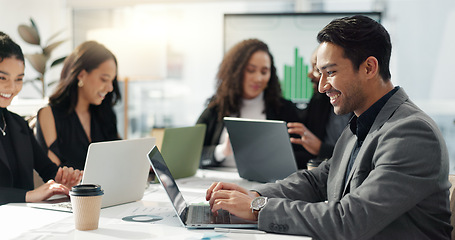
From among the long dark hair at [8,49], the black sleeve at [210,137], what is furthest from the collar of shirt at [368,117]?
the long dark hair at [8,49]

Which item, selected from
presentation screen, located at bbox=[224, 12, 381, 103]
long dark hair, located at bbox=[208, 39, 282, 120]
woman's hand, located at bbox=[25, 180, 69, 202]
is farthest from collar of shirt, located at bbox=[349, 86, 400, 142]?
presentation screen, located at bbox=[224, 12, 381, 103]

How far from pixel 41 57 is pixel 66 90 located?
1483 mm

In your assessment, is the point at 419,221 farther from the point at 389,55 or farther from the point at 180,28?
→ the point at 180,28

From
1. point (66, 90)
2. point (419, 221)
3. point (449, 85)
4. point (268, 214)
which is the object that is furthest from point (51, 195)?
point (449, 85)

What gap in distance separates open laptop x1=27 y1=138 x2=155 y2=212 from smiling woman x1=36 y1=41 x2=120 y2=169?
959mm

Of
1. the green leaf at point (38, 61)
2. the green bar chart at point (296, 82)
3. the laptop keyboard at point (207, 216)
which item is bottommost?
the laptop keyboard at point (207, 216)

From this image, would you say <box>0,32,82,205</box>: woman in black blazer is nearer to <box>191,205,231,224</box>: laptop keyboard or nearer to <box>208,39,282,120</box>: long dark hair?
<box>191,205,231,224</box>: laptop keyboard

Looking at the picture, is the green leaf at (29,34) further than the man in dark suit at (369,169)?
Yes

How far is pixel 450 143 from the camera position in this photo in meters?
4.41

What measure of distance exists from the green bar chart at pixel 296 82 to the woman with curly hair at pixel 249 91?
3.28 ft

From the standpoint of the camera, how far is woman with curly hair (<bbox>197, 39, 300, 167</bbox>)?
10.9 feet

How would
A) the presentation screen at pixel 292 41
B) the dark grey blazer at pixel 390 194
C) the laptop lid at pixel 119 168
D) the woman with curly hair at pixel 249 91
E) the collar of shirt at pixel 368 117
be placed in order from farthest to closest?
the presentation screen at pixel 292 41, the woman with curly hair at pixel 249 91, the laptop lid at pixel 119 168, the collar of shirt at pixel 368 117, the dark grey blazer at pixel 390 194

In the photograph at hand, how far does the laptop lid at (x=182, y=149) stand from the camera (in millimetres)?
2420

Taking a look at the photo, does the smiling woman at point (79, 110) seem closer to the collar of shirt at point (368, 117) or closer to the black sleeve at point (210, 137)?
the black sleeve at point (210, 137)
